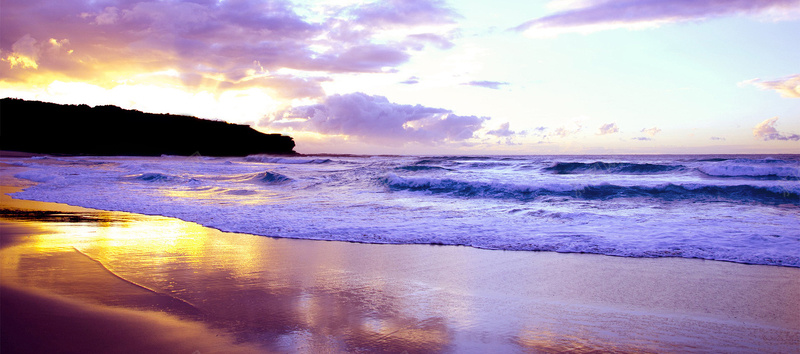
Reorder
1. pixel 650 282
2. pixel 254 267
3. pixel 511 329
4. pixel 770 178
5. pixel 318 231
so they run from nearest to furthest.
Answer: pixel 511 329
pixel 650 282
pixel 254 267
pixel 318 231
pixel 770 178

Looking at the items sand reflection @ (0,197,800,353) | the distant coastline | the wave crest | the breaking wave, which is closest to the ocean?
the breaking wave

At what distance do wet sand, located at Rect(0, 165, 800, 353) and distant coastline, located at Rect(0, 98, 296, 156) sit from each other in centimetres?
7470

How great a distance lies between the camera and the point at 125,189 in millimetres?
15094

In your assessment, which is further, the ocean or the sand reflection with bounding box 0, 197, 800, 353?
the ocean

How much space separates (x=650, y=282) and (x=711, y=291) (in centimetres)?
54

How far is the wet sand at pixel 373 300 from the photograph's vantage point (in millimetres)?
3096

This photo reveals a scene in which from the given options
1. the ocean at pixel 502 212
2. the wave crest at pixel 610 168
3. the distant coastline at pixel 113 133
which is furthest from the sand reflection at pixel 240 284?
the distant coastline at pixel 113 133

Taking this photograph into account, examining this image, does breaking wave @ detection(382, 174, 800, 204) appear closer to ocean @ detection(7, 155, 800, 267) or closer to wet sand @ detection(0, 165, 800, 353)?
ocean @ detection(7, 155, 800, 267)

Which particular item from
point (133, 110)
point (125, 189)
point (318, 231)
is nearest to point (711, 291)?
point (318, 231)

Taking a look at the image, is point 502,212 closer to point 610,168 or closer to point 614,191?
point 614,191

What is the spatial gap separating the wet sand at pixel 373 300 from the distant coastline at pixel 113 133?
7470cm

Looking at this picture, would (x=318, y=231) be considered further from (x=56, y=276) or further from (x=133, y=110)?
(x=133, y=110)

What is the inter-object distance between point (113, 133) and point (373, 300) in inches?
3414

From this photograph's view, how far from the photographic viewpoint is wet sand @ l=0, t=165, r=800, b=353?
3096 millimetres
